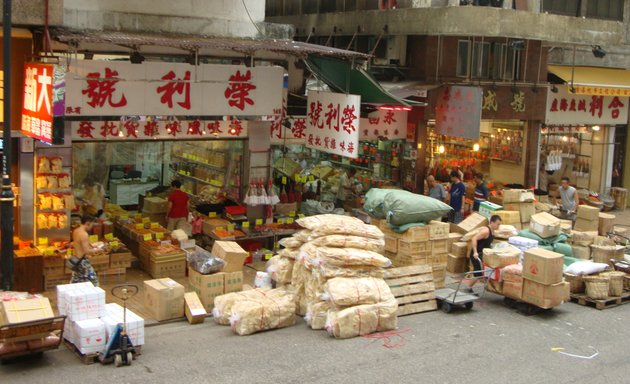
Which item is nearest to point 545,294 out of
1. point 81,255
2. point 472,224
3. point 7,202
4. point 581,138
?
point 472,224

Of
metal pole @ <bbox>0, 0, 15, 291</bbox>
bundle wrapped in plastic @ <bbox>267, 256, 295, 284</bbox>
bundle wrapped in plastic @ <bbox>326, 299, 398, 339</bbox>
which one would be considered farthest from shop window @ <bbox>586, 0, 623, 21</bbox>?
metal pole @ <bbox>0, 0, 15, 291</bbox>

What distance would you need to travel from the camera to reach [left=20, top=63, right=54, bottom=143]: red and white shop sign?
11758 mm

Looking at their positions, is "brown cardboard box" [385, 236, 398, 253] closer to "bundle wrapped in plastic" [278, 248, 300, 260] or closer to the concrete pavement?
the concrete pavement

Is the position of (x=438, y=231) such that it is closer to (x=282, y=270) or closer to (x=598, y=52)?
(x=282, y=270)

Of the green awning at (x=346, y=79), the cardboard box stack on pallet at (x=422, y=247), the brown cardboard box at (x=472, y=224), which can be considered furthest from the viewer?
the brown cardboard box at (x=472, y=224)

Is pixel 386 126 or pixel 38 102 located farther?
pixel 386 126

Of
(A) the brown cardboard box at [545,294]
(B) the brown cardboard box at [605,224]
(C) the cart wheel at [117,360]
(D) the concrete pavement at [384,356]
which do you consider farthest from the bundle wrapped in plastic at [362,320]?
(B) the brown cardboard box at [605,224]

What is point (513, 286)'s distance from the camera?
43.3ft

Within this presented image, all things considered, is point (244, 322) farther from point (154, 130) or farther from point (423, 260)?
point (154, 130)

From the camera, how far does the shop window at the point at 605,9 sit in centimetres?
2280

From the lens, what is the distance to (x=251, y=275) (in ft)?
50.3

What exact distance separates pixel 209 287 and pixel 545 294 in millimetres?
5529

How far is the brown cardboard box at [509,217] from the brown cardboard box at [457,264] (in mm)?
1970

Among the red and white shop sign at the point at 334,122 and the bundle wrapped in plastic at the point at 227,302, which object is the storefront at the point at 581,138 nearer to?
the red and white shop sign at the point at 334,122
